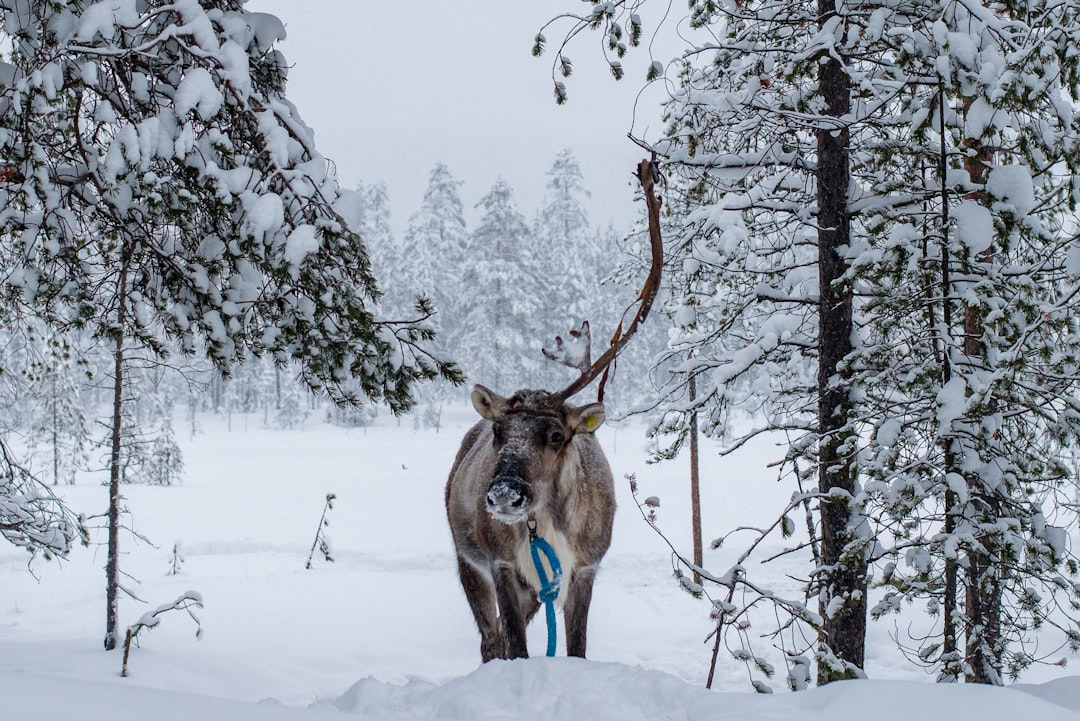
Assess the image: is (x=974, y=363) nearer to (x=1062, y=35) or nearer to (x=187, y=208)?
(x=1062, y=35)

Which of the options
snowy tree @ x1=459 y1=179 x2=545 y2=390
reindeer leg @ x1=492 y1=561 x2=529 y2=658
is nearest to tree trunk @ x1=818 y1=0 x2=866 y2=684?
reindeer leg @ x1=492 y1=561 x2=529 y2=658

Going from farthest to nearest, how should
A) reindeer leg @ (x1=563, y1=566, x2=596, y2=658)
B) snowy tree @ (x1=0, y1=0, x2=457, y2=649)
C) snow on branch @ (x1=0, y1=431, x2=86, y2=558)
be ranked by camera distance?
1. snow on branch @ (x1=0, y1=431, x2=86, y2=558)
2. reindeer leg @ (x1=563, y1=566, x2=596, y2=658)
3. snowy tree @ (x1=0, y1=0, x2=457, y2=649)

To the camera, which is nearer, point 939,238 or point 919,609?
point 939,238

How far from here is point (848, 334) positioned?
5098 mm

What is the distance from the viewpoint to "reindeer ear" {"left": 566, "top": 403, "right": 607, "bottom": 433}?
480 cm

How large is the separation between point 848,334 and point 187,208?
4173mm

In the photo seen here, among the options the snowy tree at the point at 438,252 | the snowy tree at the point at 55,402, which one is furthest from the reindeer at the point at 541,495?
the snowy tree at the point at 438,252

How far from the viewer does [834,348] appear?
16.7ft

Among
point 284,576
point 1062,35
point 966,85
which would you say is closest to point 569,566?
point 966,85

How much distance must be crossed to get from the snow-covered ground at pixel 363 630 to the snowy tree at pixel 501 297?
9078mm

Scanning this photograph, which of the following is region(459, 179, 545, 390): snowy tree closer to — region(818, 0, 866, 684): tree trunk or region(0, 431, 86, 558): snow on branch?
region(0, 431, 86, 558): snow on branch

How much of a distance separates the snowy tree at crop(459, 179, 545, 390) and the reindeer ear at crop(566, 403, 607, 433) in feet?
97.2

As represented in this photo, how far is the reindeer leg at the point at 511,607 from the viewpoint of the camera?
Result: 197 inches

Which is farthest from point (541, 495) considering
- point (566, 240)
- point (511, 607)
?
point (566, 240)
